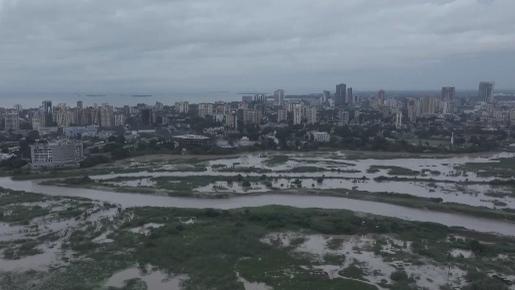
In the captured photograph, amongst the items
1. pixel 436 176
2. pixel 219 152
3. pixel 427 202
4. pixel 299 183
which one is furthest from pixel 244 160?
pixel 427 202

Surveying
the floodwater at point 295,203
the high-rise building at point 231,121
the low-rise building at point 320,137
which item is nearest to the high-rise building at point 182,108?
the high-rise building at point 231,121

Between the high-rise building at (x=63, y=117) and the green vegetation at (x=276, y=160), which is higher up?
the high-rise building at (x=63, y=117)

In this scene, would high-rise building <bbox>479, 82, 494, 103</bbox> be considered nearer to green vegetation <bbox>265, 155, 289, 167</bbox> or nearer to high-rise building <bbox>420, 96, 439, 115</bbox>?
high-rise building <bbox>420, 96, 439, 115</bbox>

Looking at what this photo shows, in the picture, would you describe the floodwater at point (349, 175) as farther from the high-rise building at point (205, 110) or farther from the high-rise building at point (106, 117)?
the high-rise building at point (205, 110)

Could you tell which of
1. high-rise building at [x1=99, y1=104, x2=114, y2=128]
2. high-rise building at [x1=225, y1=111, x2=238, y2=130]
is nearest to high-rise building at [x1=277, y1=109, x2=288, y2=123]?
high-rise building at [x1=225, y1=111, x2=238, y2=130]

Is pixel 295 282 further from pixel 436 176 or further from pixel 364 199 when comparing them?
pixel 436 176

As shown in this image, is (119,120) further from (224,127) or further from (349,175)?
(349,175)

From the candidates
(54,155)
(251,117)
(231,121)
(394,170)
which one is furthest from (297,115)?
(54,155)

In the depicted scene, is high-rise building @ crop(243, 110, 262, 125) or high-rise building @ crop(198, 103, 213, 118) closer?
high-rise building @ crop(243, 110, 262, 125)
